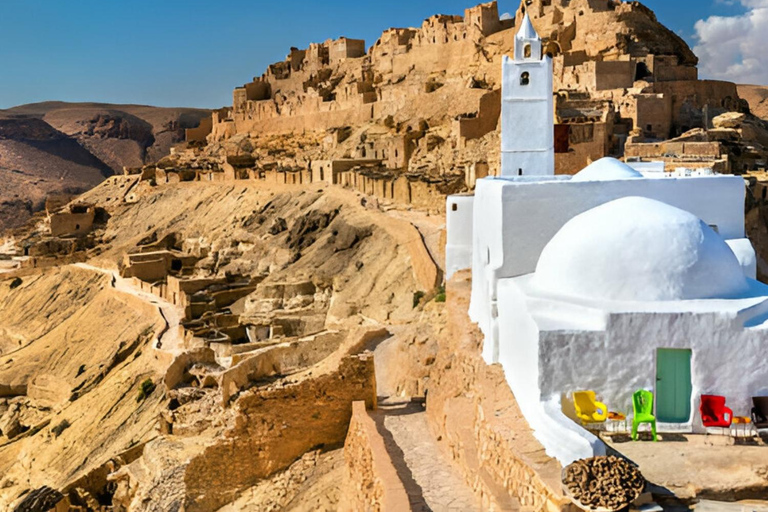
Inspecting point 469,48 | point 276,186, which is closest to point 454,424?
point 276,186

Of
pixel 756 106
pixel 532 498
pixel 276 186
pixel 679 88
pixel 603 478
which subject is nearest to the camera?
pixel 603 478

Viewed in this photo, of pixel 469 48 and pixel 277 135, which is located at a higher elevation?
pixel 469 48

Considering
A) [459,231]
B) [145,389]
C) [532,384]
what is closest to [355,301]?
[145,389]

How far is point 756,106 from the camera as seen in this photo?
46.0 m

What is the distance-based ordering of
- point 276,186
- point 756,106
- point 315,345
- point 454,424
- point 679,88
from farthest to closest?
1. point 756,106
2. point 276,186
3. point 679,88
4. point 315,345
5. point 454,424

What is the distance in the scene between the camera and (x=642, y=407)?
22.7 feet

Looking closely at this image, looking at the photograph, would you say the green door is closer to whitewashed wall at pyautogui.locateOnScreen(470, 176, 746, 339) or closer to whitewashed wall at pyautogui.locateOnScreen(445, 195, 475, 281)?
whitewashed wall at pyautogui.locateOnScreen(470, 176, 746, 339)

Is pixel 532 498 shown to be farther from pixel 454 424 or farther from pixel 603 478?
pixel 454 424

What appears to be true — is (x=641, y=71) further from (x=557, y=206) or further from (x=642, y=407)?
(x=642, y=407)

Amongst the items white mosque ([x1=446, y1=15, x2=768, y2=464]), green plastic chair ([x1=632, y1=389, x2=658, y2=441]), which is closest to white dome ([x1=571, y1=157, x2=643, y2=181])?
white mosque ([x1=446, y1=15, x2=768, y2=464])

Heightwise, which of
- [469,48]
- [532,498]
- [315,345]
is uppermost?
[469,48]

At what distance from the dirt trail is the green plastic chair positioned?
43.0 feet

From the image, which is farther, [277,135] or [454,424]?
[277,135]

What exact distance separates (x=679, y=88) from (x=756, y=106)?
69.8 ft
